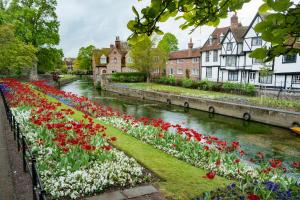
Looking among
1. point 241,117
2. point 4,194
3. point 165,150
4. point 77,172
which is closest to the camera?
point 4,194

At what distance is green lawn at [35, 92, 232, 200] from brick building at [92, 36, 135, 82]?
63.6 m

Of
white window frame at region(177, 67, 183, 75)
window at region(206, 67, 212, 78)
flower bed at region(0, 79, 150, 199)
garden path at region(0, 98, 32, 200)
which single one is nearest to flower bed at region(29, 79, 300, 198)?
flower bed at region(0, 79, 150, 199)

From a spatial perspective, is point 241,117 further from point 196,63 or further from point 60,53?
point 60,53

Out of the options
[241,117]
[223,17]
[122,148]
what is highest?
[223,17]

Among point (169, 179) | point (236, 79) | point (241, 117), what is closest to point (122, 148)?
point (169, 179)

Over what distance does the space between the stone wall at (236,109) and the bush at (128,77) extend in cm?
2018

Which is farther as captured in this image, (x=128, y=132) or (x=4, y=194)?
(x=128, y=132)

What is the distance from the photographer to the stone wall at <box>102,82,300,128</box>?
2220 cm

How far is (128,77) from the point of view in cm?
6184

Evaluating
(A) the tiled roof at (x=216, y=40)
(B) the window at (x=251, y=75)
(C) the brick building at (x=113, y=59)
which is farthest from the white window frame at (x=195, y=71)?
(C) the brick building at (x=113, y=59)

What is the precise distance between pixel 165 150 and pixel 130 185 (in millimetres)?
4163

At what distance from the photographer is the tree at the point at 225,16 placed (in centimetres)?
238

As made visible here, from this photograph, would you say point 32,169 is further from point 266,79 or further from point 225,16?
point 266,79

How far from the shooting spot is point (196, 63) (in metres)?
55.4
